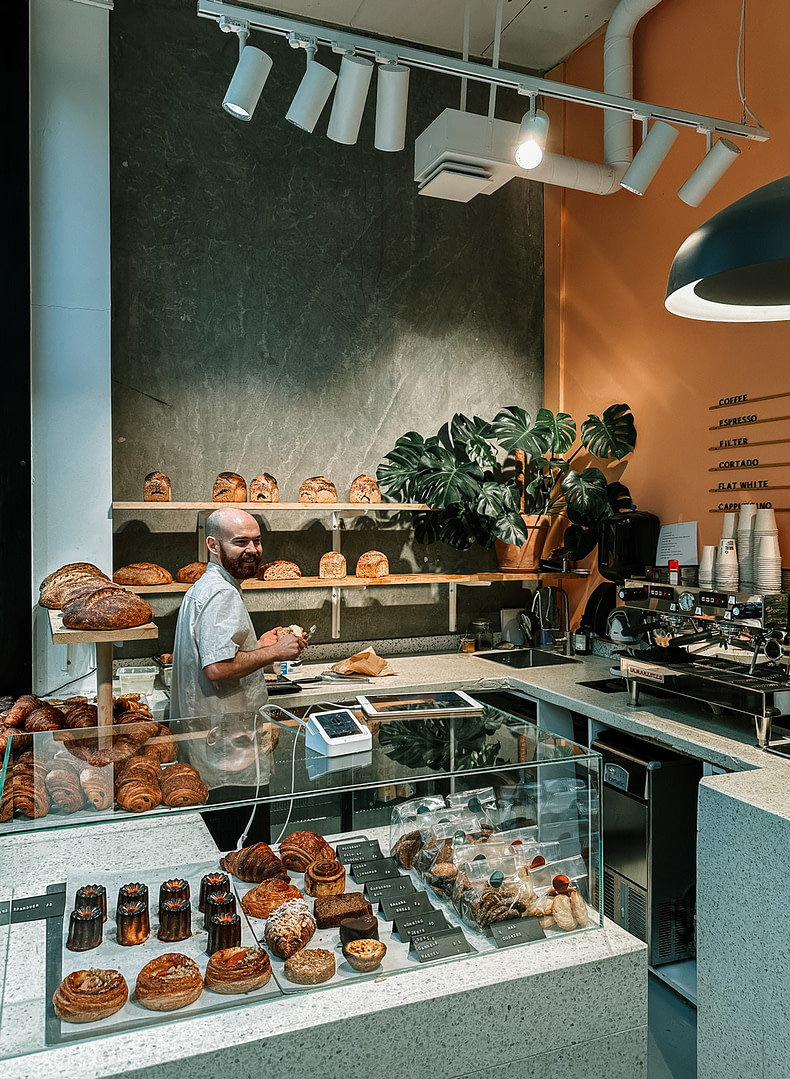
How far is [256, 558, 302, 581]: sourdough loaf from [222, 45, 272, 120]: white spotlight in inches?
71.1

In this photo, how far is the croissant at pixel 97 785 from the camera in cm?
137

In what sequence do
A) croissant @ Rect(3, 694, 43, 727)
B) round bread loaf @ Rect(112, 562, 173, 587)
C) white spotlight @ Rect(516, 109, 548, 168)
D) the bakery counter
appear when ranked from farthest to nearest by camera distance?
round bread loaf @ Rect(112, 562, 173, 587)
white spotlight @ Rect(516, 109, 548, 168)
croissant @ Rect(3, 694, 43, 727)
the bakery counter

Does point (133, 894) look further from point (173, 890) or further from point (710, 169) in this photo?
point (710, 169)

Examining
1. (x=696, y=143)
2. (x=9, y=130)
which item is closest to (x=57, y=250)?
(x=9, y=130)

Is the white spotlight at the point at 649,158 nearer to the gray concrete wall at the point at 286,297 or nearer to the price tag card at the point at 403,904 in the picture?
the gray concrete wall at the point at 286,297

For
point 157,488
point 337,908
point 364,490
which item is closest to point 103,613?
point 337,908

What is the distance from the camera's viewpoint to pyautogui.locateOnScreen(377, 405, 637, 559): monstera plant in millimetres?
3795

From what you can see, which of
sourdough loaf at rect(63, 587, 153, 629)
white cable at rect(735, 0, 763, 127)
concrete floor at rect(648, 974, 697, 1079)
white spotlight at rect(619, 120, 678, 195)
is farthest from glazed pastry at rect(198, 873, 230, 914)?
white cable at rect(735, 0, 763, 127)

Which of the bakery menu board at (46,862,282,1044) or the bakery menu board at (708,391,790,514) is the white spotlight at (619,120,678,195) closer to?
the bakery menu board at (708,391,790,514)

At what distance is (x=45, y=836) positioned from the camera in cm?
156

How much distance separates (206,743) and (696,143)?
3.31 m

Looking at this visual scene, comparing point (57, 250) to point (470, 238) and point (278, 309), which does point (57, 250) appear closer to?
point (278, 309)

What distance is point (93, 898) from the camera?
4.20ft

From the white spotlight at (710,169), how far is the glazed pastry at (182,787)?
2.71 meters
